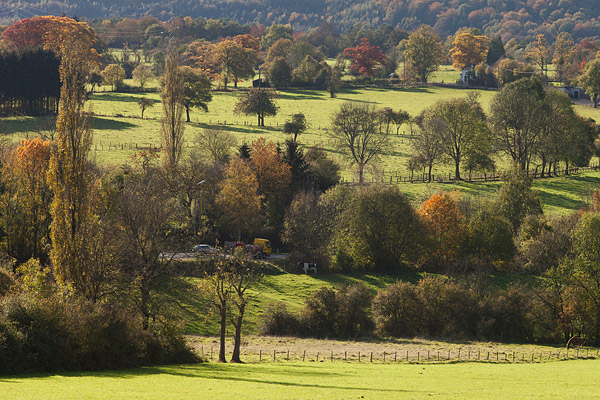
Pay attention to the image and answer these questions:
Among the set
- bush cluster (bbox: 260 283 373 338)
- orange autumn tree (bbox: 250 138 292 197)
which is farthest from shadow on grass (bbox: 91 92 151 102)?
bush cluster (bbox: 260 283 373 338)

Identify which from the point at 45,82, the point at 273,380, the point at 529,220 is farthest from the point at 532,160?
the point at 273,380

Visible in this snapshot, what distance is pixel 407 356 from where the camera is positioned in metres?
50.7

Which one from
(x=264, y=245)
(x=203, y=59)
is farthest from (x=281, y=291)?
(x=203, y=59)

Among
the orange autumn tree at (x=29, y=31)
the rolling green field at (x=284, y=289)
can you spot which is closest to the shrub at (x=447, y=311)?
the rolling green field at (x=284, y=289)

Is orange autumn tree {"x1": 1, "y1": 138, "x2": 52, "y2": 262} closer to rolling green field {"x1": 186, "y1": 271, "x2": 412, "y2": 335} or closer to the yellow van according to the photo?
rolling green field {"x1": 186, "y1": 271, "x2": 412, "y2": 335}

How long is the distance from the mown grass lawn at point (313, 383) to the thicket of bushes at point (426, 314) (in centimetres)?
1381

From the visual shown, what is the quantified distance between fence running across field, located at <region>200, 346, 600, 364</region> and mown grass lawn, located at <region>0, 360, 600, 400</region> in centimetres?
268

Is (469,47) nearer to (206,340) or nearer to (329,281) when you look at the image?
(329,281)

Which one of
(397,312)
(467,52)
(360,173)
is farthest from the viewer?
(467,52)

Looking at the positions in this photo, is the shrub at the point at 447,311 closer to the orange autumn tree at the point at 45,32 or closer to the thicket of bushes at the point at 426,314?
the thicket of bushes at the point at 426,314

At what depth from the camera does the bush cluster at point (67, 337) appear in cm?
3591

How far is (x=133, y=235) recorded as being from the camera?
51.3 meters

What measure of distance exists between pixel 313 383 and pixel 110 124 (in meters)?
84.6

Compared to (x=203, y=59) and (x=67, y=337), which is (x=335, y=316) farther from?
(x=203, y=59)
